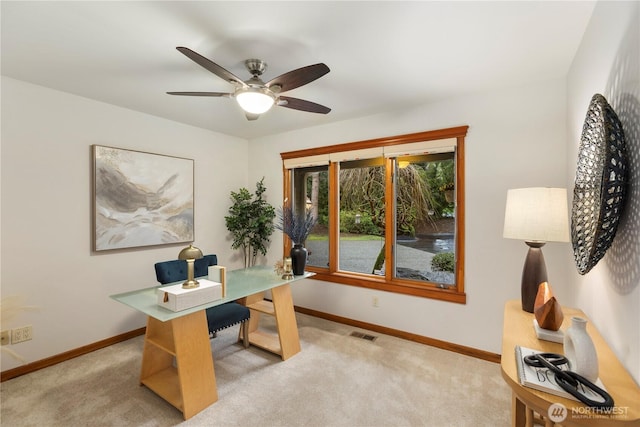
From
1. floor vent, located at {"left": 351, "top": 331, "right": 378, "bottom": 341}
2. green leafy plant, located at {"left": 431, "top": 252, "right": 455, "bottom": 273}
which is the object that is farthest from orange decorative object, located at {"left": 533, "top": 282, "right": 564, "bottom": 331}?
floor vent, located at {"left": 351, "top": 331, "right": 378, "bottom": 341}

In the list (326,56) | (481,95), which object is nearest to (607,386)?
(326,56)

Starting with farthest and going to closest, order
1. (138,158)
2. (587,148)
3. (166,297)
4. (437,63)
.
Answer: (138,158), (437,63), (166,297), (587,148)

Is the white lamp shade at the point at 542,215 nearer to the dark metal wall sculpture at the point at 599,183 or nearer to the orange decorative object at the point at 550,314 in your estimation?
the dark metal wall sculpture at the point at 599,183

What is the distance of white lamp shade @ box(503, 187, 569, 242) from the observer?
166 centimetres

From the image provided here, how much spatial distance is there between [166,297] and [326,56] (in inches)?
78.9

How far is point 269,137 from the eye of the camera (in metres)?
4.27

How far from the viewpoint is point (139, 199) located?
10.4 feet

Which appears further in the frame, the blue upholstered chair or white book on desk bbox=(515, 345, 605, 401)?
the blue upholstered chair

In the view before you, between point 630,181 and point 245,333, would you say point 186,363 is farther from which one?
point 630,181

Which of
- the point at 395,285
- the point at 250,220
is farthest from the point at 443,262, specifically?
the point at 250,220

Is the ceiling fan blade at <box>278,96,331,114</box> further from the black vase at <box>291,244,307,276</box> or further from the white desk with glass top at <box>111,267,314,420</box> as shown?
the white desk with glass top at <box>111,267,314,420</box>

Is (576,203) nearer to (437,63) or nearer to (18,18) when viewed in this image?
(437,63)

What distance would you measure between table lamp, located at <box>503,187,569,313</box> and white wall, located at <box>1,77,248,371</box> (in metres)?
3.47

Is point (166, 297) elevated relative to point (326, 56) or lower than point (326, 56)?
lower
